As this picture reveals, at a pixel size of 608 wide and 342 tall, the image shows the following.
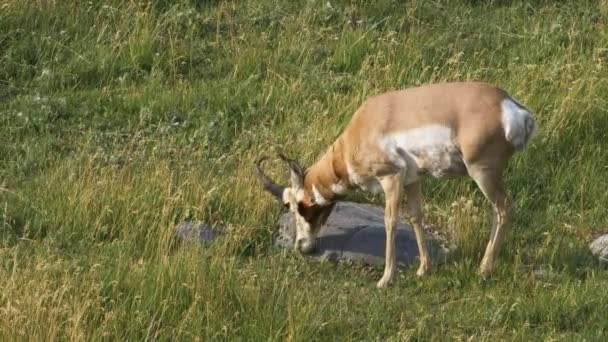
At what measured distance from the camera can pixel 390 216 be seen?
9.68 meters

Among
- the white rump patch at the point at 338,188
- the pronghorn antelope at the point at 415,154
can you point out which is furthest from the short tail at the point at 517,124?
the white rump patch at the point at 338,188

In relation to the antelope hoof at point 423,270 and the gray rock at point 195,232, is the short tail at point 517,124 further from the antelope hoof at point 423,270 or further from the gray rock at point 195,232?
the gray rock at point 195,232

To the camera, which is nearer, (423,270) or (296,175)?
(423,270)

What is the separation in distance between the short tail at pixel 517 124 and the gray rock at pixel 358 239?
121 centimetres

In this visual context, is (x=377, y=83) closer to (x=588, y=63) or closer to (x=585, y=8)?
(x=588, y=63)

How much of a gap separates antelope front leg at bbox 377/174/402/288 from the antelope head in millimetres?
620

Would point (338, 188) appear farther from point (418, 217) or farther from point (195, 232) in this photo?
point (195, 232)

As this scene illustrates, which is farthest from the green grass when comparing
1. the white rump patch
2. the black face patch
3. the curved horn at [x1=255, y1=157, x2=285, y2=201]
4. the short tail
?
the short tail

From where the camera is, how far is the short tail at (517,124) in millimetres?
9125

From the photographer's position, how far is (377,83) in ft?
41.3

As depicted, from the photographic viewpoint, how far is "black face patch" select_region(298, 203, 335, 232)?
10.1 metres

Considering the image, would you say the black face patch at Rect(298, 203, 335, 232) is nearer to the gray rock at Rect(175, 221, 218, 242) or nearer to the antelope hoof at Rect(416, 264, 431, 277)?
the gray rock at Rect(175, 221, 218, 242)

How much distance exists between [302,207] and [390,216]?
771mm

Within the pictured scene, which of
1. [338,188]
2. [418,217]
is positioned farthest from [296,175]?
[418,217]
